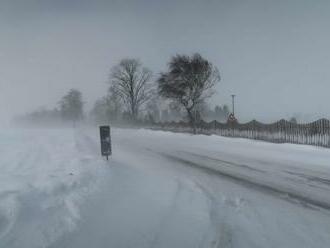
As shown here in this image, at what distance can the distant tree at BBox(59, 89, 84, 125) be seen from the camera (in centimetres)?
11362

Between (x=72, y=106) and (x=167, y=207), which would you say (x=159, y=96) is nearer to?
(x=167, y=207)

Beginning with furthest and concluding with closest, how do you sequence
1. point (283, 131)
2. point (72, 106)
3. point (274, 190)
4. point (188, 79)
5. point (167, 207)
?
point (72, 106) < point (188, 79) < point (283, 131) < point (274, 190) < point (167, 207)

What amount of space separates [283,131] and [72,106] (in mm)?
99461

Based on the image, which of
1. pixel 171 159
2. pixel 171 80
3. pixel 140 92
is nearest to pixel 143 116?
pixel 140 92

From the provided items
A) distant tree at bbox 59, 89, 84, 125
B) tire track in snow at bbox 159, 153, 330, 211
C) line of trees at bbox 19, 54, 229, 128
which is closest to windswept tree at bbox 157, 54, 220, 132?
line of trees at bbox 19, 54, 229, 128

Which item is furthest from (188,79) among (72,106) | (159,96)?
(72,106)

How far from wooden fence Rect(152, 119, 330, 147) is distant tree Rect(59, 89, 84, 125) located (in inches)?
3483

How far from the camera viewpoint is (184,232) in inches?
196

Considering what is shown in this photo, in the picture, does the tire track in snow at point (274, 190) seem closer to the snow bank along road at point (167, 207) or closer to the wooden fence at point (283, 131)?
the snow bank along road at point (167, 207)

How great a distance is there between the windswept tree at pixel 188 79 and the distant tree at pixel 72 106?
77536mm

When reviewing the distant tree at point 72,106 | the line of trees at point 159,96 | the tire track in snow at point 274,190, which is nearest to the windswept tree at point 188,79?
the line of trees at point 159,96

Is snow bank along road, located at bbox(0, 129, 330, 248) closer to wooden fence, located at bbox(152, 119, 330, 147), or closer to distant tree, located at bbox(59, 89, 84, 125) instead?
wooden fence, located at bbox(152, 119, 330, 147)

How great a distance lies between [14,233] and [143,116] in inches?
2870

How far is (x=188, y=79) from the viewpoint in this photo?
3866 cm
